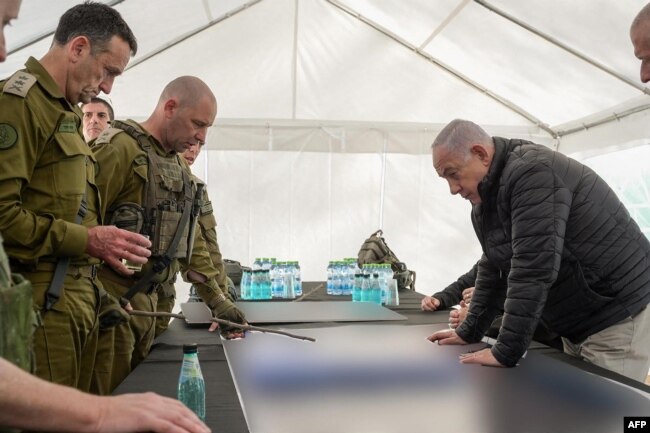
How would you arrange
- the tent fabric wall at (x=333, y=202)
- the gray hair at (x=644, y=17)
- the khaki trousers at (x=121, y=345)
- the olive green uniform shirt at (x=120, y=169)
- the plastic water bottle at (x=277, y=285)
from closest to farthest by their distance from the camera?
the gray hair at (x=644, y=17)
the khaki trousers at (x=121, y=345)
the olive green uniform shirt at (x=120, y=169)
the plastic water bottle at (x=277, y=285)
the tent fabric wall at (x=333, y=202)

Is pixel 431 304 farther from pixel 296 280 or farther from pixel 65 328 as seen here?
pixel 65 328

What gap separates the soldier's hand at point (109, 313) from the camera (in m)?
1.63

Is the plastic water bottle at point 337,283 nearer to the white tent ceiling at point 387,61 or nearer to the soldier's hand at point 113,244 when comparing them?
the soldier's hand at point 113,244

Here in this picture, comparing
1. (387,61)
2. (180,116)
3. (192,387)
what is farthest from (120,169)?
(387,61)

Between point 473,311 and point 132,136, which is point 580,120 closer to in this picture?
point 473,311

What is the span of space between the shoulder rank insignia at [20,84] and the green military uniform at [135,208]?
45 cm

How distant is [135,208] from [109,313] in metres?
0.42

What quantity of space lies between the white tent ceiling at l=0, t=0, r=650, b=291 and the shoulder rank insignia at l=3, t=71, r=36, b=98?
3340 millimetres

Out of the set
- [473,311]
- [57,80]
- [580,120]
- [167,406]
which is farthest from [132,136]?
[580,120]

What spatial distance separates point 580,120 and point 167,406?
16.6 ft

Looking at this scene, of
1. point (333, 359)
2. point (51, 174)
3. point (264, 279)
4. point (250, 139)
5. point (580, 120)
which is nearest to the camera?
point (51, 174)

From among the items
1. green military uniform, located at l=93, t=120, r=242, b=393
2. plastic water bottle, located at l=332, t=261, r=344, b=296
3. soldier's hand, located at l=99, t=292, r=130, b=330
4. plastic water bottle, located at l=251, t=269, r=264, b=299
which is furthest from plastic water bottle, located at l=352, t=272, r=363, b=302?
soldier's hand, located at l=99, t=292, r=130, b=330

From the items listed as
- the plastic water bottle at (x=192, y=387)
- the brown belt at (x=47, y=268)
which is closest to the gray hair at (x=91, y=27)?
the brown belt at (x=47, y=268)

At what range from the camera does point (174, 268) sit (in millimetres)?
2125
